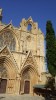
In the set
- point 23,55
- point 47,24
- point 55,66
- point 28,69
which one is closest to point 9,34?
point 23,55

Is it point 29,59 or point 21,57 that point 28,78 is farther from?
point 21,57

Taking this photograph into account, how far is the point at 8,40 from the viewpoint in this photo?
2525 centimetres

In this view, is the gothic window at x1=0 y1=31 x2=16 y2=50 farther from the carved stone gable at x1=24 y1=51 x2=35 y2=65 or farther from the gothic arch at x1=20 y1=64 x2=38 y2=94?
the gothic arch at x1=20 y1=64 x2=38 y2=94

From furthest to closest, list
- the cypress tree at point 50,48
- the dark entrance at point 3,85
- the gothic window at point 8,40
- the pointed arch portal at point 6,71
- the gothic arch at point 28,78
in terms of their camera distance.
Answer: the gothic window at point 8,40 < the gothic arch at point 28,78 < the pointed arch portal at point 6,71 < the dark entrance at point 3,85 < the cypress tree at point 50,48

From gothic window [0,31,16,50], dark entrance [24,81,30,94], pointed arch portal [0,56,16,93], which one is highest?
gothic window [0,31,16,50]

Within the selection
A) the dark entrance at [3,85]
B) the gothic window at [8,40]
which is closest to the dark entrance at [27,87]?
the dark entrance at [3,85]

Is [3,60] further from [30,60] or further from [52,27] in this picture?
[52,27]

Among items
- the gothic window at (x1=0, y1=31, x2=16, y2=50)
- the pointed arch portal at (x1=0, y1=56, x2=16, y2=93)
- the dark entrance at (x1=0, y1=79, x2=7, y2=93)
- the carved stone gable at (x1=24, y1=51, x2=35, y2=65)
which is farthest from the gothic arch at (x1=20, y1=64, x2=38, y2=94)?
the gothic window at (x1=0, y1=31, x2=16, y2=50)

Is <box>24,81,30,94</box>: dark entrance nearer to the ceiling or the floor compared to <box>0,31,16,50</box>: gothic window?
nearer to the floor

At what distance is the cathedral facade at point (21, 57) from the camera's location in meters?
22.2

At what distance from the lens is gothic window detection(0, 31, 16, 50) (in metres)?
24.7

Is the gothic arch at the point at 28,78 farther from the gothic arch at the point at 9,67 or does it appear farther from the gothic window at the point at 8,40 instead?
the gothic window at the point at 8,40

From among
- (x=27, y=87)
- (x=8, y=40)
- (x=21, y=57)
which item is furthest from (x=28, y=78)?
(x=8, y=40)

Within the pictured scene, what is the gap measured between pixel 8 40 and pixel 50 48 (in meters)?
12.4
